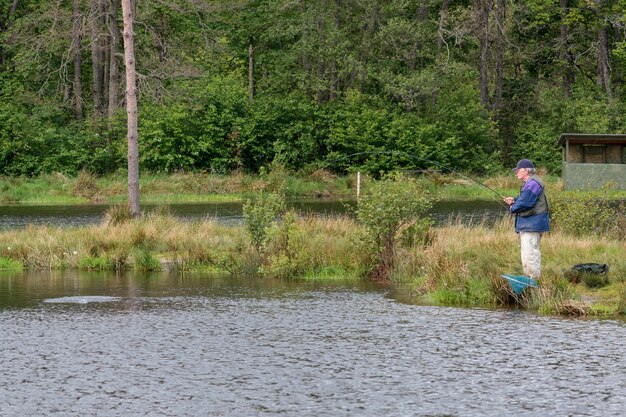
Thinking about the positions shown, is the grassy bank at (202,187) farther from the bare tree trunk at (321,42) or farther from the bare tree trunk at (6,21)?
the bare tree trunk at (6,21)

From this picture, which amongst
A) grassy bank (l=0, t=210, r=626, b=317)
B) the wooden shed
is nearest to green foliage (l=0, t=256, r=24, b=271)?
grassy bank (l=0, t=210, r=626, b=317)

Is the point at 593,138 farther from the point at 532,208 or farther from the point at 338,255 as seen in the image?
the point at 532,208

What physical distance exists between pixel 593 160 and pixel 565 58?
16274 millimetres

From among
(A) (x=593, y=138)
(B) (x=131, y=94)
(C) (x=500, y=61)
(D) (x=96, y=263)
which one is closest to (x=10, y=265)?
(D) (x=96, y=263)

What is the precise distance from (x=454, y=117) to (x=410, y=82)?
3174mm

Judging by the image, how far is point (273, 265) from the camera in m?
20.8

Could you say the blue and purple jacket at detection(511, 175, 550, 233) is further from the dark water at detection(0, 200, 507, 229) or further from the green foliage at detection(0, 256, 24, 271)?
the dark water at detection(0, 200, 507, 229)

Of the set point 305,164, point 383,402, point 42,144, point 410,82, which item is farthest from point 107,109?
point 383,402

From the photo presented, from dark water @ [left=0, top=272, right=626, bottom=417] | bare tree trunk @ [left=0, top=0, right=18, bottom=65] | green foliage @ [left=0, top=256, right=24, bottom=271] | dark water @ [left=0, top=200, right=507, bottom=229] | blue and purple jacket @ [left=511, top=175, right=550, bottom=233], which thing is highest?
bare tree trunk @ [left=0, top=0, right=18, bottom=65]

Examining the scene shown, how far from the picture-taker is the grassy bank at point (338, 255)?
55.8ft

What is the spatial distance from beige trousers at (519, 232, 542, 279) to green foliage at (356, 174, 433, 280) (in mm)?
3865

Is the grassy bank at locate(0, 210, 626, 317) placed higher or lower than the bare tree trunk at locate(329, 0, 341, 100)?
lower

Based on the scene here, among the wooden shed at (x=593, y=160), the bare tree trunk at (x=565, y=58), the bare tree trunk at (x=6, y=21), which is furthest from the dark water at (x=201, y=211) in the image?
the bare tree trunk at (x=565, y=58)

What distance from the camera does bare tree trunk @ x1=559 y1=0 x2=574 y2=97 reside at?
62.3 m
